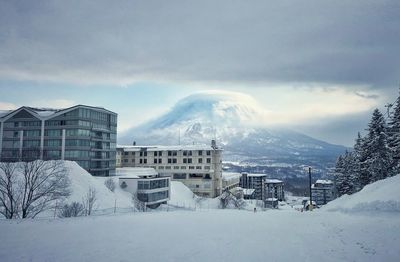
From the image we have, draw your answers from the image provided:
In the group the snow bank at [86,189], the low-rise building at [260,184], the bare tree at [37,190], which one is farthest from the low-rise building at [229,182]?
the bare tree at [37,190]

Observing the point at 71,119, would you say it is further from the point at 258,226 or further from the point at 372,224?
the point at 372,224

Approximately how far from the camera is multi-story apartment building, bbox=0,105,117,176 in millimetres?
85750

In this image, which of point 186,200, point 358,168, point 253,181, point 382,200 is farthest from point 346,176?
point 253,181

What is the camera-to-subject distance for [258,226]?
3094 centimetres

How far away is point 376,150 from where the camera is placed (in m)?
58.1

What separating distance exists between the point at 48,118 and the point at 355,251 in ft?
273

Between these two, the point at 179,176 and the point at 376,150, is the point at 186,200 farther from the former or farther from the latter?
the point at 376,150

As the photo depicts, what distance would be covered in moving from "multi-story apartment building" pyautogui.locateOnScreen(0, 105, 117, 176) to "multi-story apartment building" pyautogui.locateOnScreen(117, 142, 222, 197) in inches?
1119

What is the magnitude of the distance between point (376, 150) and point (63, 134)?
68.9 meters

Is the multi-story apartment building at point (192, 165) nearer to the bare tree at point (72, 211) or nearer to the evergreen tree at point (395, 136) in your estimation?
the evergreen tree at point (395, 136)

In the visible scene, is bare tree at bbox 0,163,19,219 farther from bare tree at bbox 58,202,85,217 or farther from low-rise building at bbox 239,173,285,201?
low-rise building at bbox 239,173,285,201

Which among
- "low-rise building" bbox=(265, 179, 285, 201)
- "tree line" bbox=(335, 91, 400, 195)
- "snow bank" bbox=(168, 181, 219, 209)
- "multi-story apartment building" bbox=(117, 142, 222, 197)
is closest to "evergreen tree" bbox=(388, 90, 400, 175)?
"tree line" bbox=(335, 91, 400, 195)

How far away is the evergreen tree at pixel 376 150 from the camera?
190 feet

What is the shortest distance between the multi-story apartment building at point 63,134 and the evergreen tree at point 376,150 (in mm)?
61893
